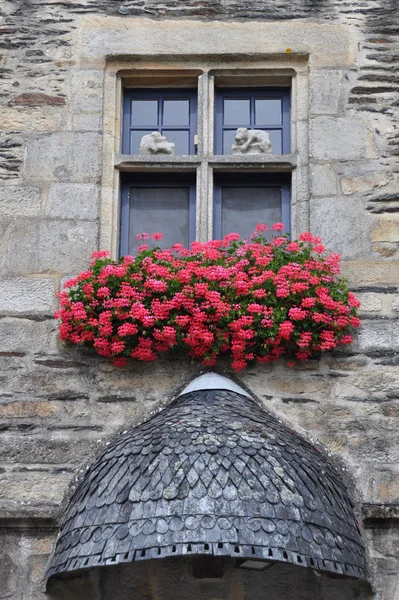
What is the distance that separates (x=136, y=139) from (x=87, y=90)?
394 millimetres

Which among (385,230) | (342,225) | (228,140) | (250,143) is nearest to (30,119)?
(228,140)

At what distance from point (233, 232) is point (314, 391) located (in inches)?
42.8

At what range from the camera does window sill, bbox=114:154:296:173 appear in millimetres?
6848

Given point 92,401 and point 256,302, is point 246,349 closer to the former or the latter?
point 256,302

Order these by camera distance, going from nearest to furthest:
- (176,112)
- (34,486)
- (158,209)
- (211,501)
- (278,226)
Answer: (211,501), (34,486), (278,226), (158,209), (176,112)

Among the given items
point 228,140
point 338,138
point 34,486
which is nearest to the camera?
point 34,486

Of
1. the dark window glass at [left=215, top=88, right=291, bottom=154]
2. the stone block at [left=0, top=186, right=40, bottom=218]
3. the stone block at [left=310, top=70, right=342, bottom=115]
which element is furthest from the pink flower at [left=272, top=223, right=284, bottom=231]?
the stone block at [left=0, top=186, right=40, bottom=218]

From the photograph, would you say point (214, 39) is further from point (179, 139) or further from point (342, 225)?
point (342, 225)

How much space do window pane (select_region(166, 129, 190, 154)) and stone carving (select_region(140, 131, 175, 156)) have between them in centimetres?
8

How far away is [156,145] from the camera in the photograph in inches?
273

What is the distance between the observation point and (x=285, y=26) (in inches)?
280

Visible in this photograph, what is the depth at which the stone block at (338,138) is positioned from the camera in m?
6.80

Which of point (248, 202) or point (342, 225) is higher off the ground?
point (248, 202)

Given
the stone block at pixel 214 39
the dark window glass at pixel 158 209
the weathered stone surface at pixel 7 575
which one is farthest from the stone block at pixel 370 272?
the weathered stone surface at pixel 7 575
